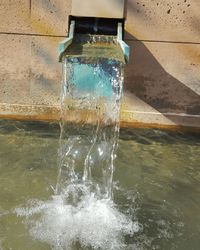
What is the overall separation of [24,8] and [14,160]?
213 cm

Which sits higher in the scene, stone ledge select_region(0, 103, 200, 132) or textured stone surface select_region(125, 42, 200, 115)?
textured stone surface select_region(125, 42, 200, 115)

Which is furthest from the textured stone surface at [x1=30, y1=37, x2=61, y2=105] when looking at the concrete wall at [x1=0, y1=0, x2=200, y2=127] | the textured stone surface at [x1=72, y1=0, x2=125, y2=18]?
the textured stone surface at [x1=72, y1=0, x2=125, y2=18]

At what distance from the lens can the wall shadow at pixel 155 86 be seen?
589 centimetres

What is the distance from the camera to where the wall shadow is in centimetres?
589

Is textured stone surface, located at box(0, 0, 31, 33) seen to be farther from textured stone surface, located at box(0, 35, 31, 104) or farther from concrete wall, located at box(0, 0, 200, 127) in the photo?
textured stone surface, located at box(0, 35, 31, 104)

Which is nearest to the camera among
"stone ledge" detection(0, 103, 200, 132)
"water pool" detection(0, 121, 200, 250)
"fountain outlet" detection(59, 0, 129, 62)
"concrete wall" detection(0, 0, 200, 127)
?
"water pool" detection(0, 121, 200, 250)

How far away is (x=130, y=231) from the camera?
3.90 metres

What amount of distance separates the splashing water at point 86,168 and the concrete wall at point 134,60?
0.43m

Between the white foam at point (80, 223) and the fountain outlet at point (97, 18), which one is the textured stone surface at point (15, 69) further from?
the white foam at point (80, 223)

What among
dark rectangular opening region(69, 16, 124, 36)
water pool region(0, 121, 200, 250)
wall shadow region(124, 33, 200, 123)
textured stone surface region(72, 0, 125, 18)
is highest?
textured stone surface region(72, 0, 125, 18)

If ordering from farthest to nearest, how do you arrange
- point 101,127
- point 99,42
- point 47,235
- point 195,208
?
point 101,127 → point 99,42 → point 195,208 → point 47,235

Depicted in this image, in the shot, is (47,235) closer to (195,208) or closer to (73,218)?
(73,218)

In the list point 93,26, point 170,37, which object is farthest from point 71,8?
point 170,37

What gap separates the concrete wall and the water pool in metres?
0.30
